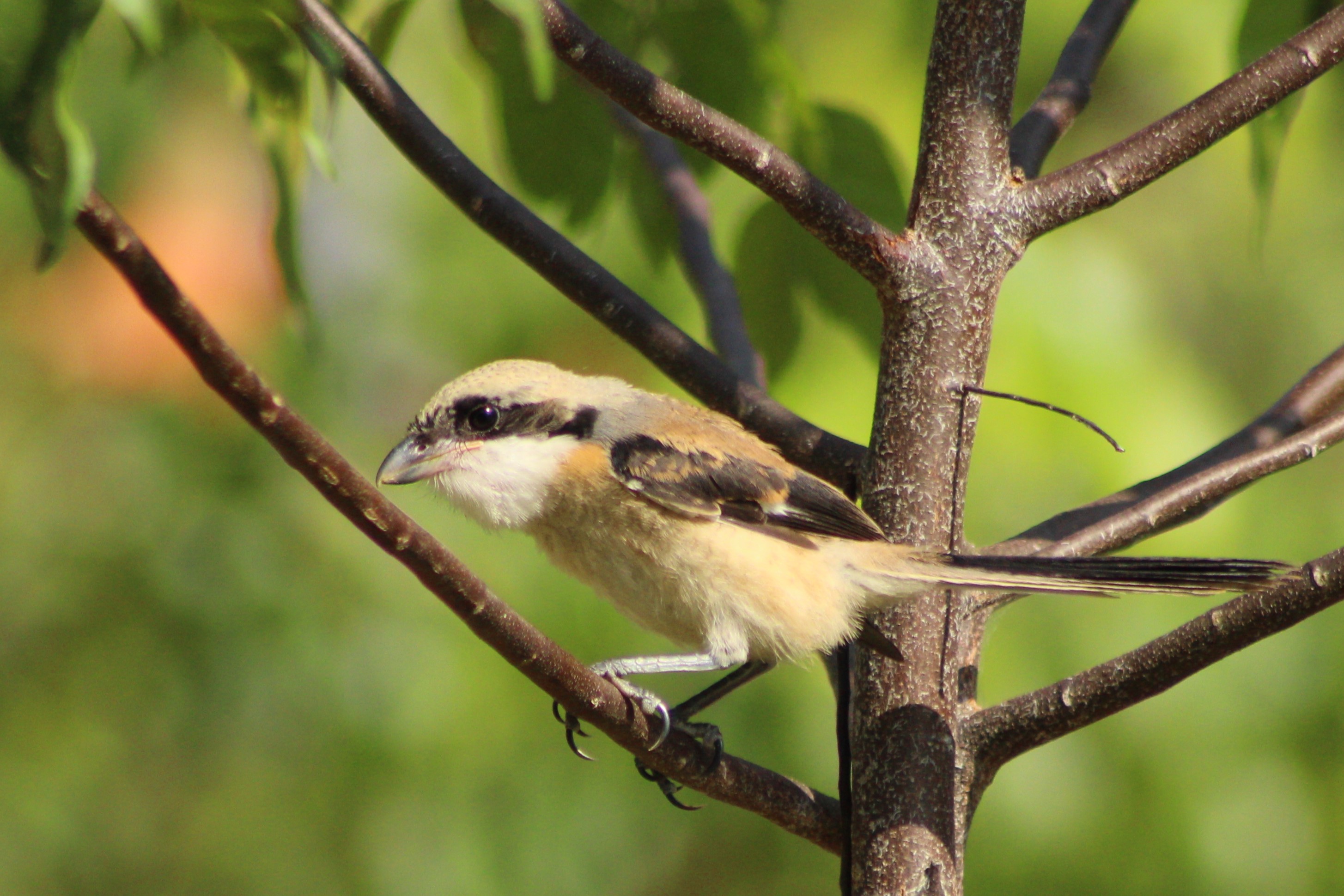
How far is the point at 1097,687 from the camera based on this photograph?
1656mm

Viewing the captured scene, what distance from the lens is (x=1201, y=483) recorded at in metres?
1.90

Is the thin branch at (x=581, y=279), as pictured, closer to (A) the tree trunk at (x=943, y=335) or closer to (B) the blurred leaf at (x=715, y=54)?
(A) the tree trunk at (x=943, y=335)

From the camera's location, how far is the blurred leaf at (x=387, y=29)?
1933 mm

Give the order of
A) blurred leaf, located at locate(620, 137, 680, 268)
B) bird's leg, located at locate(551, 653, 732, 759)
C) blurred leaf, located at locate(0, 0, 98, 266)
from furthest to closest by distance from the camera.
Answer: blurred leaf, located at locate(620, 137, 680, 268), bird's leg, located at locate(551, 653, 732, 759), blurred leaf, located at locate(0, 0, 98, 266)

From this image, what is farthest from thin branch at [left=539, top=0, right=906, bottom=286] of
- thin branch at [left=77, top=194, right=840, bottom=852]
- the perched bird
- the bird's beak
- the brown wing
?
the bird's beak

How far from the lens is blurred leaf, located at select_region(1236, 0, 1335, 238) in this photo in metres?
2.00

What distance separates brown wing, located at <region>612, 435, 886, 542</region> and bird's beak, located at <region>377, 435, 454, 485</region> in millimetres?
350

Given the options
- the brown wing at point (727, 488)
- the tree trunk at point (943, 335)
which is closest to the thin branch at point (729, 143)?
the tree trunk at point (943, 335)

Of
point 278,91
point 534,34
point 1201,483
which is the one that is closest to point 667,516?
point 1201,483

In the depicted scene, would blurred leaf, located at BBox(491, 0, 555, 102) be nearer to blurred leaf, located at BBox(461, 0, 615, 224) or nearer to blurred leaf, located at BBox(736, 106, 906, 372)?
blurred leaf, located at BBox(461, 0, 615, 224)

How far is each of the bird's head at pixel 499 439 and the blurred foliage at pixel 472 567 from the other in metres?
0.25

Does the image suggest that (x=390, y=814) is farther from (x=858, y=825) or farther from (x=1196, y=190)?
(x=1196, y=190)

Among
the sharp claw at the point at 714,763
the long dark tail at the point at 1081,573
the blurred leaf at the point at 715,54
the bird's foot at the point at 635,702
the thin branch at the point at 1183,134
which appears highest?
the blurred leaf at the point at 715,54

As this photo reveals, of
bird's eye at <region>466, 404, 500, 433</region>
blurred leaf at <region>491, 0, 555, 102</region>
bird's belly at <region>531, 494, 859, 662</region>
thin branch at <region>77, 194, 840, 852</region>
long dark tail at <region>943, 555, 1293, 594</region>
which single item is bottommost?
thin branch at <region>77, 194, 840, 852</region>
